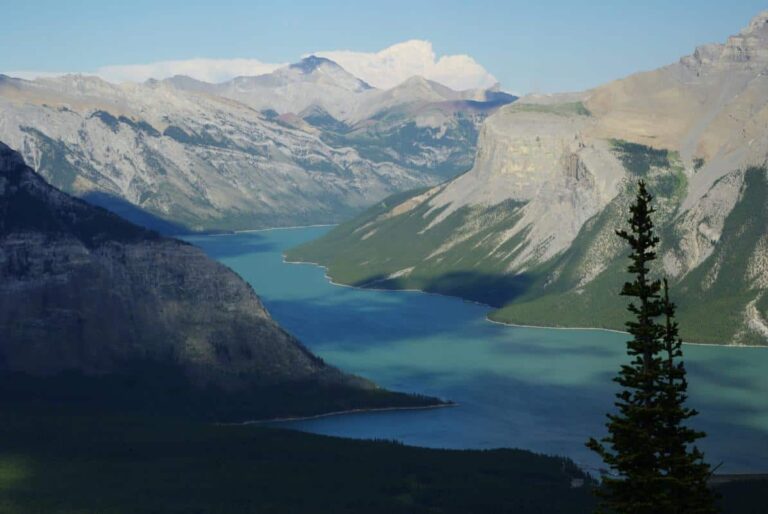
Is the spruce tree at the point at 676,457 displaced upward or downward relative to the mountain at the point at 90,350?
downward

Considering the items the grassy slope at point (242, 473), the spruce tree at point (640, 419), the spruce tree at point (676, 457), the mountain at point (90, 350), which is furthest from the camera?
the mountain at point (90, 350)

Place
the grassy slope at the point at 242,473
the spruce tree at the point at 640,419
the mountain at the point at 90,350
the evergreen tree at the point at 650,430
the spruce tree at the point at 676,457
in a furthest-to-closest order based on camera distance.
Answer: the mountain at the point at 90,350
the grassy slope at the point at 242,473
the spruce tree at the point at 640,419
the evergreen tree at the point at 650,430
the spruce tree at the point at 676,457

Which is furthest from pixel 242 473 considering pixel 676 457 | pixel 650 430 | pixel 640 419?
pixel 676 457

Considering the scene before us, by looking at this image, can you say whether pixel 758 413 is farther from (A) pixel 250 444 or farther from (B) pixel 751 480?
(A) pixel 250 444

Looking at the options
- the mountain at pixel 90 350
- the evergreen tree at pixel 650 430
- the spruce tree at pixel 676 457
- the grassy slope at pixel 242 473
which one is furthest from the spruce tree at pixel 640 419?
the mountain at pixel 90 350

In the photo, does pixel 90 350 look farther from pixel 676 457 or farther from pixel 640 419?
pixel 676 457

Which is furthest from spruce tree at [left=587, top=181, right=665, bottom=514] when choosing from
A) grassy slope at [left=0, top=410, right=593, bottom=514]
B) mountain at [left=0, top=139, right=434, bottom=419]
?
mountain at [left=0, top=139, right=434, bottom=419]

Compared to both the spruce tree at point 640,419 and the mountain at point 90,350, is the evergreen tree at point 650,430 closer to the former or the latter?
the spruce tree at point 640,419

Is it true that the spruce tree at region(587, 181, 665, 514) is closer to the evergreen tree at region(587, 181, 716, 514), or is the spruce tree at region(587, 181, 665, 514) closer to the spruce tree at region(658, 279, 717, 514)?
the evergreen tree at region(587, 181, 716, 514)
